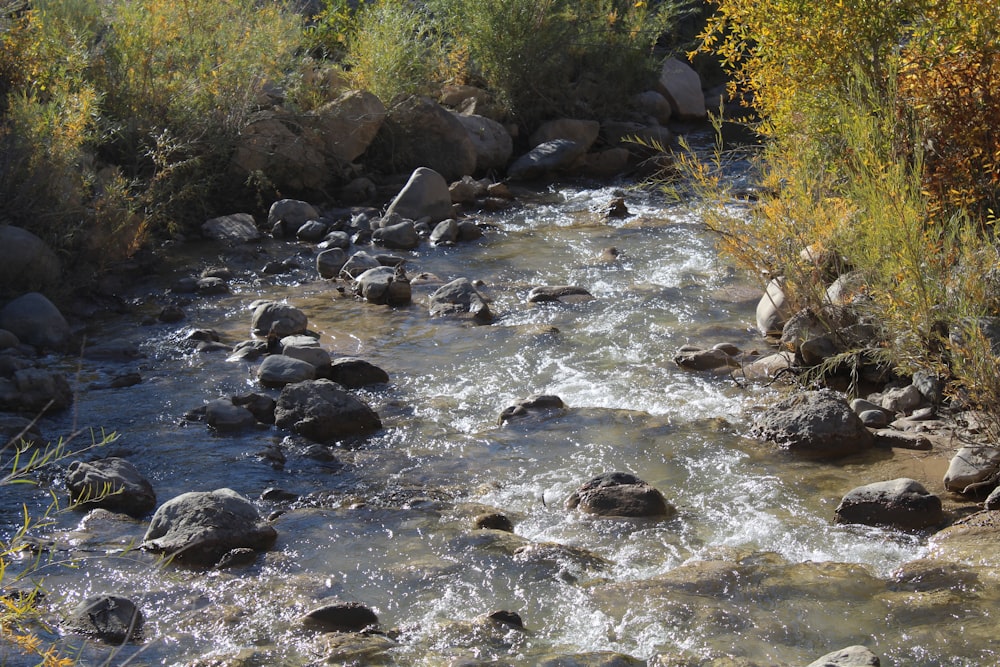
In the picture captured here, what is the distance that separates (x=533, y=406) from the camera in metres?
6.49

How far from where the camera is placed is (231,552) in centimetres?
468

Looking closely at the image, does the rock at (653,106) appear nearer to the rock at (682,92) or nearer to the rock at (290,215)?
the rock at (682,92)

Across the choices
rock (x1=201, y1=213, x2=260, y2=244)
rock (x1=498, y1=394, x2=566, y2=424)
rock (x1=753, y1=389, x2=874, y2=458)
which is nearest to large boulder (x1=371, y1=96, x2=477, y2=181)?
rock (x1=201, y1=213, x2=260, y2=244)

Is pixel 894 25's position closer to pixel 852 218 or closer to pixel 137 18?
pixel 852 218

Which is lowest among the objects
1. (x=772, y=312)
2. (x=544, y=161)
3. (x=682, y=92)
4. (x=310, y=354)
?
(x=310, y=354)

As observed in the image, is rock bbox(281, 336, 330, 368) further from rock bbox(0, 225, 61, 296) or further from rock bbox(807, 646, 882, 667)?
rock bbox(807, 646, 882, 667)

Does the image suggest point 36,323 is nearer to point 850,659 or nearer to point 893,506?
point 893,506

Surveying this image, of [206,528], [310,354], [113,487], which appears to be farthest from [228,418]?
[206,528]

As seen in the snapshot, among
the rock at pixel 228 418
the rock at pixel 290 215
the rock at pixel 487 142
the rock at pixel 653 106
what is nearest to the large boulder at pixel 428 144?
the rock at pixel 487 142

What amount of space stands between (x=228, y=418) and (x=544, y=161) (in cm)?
811

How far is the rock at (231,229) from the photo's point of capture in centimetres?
1080

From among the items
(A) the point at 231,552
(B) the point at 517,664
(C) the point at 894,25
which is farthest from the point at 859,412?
(A) the point at 231,552

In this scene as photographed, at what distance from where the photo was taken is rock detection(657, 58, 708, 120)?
16297mm

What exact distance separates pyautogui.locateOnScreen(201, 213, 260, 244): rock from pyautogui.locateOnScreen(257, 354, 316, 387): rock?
401 cm
